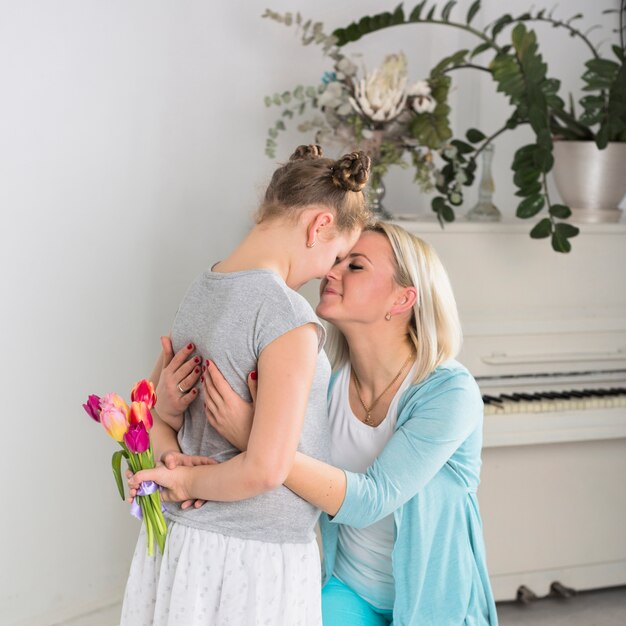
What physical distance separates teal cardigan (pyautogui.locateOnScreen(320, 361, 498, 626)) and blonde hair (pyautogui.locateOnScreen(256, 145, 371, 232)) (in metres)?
0.43

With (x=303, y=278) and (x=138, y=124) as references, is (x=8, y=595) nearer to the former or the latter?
→ (x=138, y=124)

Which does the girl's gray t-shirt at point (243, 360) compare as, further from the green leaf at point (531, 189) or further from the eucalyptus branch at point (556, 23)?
the eucalyptus branch at point (556, 23)

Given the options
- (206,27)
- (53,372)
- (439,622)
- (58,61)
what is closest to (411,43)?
(206,27)

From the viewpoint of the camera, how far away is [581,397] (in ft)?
9.85

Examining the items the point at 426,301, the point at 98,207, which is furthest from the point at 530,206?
the point at 98,207

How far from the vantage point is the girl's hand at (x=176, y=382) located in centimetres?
166

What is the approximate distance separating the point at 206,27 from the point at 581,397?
168 centimetres

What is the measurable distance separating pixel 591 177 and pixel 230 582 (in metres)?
2.07

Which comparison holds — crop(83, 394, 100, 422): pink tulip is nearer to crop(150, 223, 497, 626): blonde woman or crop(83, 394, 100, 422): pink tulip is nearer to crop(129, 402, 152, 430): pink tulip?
crop(129, 402, 152, 430): pink tulip

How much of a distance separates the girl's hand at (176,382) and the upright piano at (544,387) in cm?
136

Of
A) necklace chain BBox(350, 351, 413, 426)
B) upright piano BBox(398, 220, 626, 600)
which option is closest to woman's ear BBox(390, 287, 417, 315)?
necklace chain BBox(350, 351, 413, 426)

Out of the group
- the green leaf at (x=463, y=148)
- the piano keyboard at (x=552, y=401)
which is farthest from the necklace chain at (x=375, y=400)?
the green leaf at (x=463, y=148)

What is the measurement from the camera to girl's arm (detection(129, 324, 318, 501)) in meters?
1.50

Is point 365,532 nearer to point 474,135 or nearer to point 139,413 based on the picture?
point 139,413
